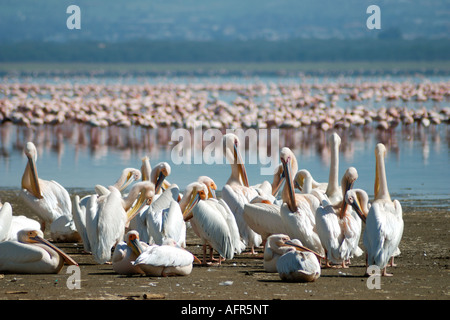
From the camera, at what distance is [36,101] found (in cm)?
2708

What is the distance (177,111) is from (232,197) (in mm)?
18119

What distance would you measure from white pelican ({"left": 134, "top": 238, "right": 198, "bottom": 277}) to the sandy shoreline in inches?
3.5

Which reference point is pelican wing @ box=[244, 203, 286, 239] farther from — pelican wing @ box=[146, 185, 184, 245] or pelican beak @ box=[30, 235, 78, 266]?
pelican beak @ box=[30, 235, 78, 266]

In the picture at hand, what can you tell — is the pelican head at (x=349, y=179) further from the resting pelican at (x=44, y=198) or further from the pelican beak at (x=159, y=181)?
the resting pelican at (x=44, y=198)

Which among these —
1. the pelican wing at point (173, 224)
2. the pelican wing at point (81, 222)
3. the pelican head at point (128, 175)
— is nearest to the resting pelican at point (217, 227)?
the pelican wing at point (173, 224)

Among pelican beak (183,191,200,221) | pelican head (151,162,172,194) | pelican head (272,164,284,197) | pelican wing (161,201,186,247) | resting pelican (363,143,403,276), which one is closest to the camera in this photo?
resting pelican (363,143,403,276)

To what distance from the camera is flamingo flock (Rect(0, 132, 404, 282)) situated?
7.28m

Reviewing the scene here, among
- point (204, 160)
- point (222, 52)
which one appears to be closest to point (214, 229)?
point (204, 160)

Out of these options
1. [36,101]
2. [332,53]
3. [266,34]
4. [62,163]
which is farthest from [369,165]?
[266,34]

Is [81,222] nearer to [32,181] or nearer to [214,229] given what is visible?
[214,229]

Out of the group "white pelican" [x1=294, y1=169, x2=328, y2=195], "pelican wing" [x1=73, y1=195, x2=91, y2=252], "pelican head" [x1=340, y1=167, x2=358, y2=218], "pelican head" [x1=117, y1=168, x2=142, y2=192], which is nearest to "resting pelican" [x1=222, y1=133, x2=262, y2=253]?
"white pelican" [x1=294, y1=169, x2=328, y2=195]

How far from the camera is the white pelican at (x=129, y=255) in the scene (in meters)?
7.44

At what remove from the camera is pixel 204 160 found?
17078 millimetres
